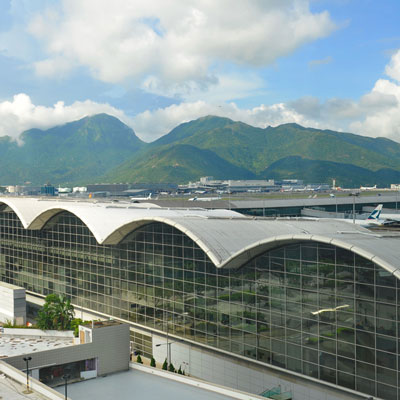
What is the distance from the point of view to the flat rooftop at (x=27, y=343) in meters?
47.1

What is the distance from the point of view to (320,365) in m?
35.7

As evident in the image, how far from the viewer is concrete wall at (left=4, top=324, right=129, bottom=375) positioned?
39594 mm

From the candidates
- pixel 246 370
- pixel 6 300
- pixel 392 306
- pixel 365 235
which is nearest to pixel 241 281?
pixel 246 370

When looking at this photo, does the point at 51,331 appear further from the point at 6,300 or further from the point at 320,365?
the point at 320,365

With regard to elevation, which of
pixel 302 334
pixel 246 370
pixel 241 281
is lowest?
pixel 246 370

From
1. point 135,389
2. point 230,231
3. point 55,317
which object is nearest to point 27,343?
point 55,317

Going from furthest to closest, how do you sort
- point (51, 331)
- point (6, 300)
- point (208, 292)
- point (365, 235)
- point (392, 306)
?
point (6, 300)
point (51, 331)
point (208, 292)
point (365, 235)
point (392, 306)

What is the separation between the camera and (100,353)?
41.7m

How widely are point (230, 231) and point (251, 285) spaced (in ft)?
19.5

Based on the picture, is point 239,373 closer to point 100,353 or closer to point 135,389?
point 135,389

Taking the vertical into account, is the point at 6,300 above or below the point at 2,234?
below

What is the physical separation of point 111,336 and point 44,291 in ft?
95.3

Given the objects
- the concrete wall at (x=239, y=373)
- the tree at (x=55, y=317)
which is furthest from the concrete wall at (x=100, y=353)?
the tree at (x=55, y=317)

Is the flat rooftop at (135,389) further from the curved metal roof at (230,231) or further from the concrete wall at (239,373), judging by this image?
Answer: the curved metal roof at (230,231)
